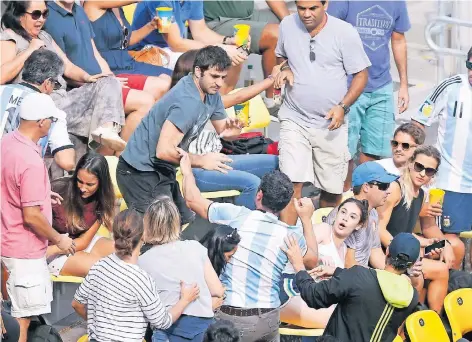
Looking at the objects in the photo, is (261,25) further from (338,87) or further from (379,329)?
(379,329)

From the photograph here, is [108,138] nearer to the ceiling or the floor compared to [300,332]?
nearer to the ceiling

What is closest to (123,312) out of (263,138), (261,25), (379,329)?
(379,329)

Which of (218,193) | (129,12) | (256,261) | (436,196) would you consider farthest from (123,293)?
(129,12)

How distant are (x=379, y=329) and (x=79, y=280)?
1.91m

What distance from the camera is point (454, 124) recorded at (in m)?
8.83

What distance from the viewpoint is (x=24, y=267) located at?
6.73 metres

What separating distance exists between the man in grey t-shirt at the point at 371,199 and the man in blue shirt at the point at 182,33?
2.04m

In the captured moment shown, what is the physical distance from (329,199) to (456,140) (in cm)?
103

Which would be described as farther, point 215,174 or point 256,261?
point 215,174

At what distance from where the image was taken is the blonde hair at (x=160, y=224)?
6332 millimetres

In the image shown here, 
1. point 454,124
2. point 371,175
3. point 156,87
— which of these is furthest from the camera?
point 156,87

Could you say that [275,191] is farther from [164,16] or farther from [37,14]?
[164,16]

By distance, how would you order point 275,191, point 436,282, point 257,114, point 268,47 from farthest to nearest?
point 268,47 → point 257,114 → point 436,282 → point 275,191

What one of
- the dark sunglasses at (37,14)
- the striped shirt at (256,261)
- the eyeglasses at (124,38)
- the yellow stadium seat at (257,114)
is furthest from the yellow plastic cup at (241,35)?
the striped shirt at (256,261)
